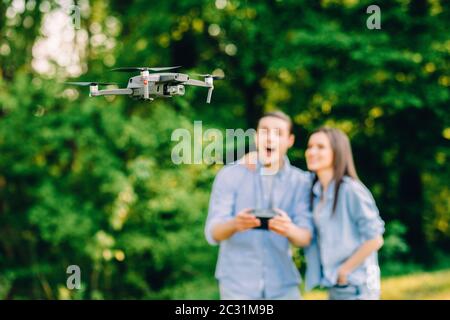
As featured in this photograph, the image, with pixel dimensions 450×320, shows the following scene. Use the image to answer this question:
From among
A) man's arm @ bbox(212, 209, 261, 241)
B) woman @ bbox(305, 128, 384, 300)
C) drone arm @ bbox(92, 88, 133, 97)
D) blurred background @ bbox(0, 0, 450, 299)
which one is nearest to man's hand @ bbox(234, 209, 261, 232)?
man's arm @ bbox(212, 209, 261, 241)

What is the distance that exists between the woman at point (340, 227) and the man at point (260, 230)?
4.4 inches

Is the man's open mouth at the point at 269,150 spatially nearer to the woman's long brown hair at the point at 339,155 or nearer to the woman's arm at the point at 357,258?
the woman's long brown hair at the point at 339,155

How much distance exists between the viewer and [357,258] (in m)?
3.03

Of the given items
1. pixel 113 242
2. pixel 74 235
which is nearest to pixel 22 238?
pixel 74 235

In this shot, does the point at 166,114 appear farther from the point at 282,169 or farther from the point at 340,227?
the point at 340,227

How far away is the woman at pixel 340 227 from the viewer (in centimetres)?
304

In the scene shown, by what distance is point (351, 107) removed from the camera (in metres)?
8.97

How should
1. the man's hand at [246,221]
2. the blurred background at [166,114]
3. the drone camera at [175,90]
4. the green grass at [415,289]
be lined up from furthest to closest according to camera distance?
the blurred background at [166,114]
the green grass at [415,289]
the man's hand at [246,221]
the drone camera at [175,90]

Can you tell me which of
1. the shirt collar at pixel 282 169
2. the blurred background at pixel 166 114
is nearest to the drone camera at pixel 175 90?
the shirt collar at pixel 282 169

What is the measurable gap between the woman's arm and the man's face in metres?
0.65

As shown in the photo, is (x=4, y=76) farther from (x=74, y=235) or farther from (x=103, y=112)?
(x=74, y=235)

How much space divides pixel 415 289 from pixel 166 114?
12.4ft

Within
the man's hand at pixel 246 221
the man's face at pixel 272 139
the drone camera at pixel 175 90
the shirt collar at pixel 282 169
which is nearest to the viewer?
the drone camera at pixel 175 90
